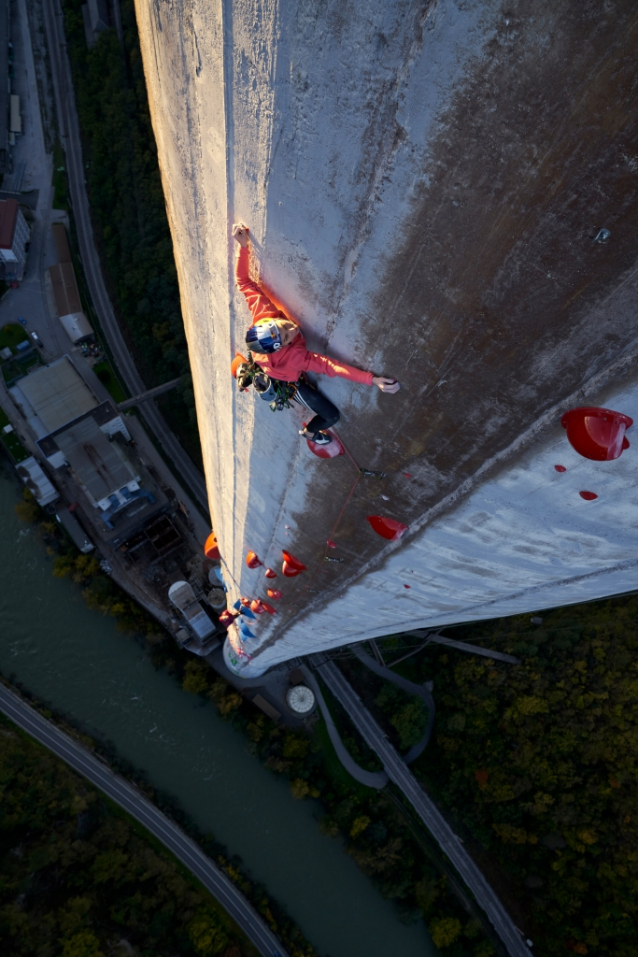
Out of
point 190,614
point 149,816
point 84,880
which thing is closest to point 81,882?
point 84,880

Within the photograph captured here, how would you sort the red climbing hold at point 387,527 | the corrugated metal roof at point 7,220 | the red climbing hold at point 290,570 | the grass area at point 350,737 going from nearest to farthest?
the red climbing hold at point 387,527
the red climbing hold at point 290,570
the grass area at point 350,737
the corrugated metal roof at point 7,220

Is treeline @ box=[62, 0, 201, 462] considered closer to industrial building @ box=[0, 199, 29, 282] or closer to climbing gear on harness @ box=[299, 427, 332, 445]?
industrial building @ box=[0, 199, 29, 282]

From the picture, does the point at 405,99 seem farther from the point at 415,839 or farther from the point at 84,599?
the point at 415,839

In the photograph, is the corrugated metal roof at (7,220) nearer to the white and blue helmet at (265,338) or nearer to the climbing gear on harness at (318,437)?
the climbing gear on harness at (318,437)

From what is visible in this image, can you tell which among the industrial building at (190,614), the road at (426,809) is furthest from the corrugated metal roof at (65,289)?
the road at (426,809)

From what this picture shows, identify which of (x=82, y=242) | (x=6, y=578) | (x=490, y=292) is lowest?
(x=490, y=292)

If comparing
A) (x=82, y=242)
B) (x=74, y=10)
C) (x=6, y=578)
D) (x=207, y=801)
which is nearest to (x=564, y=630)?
(x=207, y=801)
